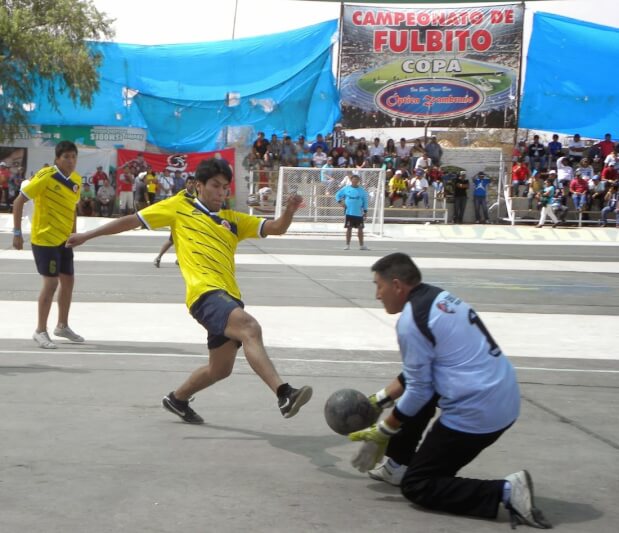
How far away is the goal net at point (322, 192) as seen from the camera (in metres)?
30.5

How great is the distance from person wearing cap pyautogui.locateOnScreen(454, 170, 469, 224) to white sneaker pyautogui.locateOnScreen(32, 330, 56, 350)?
81.9 ft

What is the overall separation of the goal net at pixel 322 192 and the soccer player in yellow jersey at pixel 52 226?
67.6 ft

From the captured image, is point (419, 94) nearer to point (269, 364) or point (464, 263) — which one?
point (464, 263)

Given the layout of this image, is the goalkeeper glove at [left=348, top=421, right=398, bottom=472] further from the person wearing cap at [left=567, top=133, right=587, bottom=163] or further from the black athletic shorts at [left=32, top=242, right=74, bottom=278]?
the person wearing cap at [left=567, top=133, right=587, bottom=163]

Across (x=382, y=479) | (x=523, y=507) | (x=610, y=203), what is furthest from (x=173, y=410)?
(x=610, y=203)

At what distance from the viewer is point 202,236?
6.40m

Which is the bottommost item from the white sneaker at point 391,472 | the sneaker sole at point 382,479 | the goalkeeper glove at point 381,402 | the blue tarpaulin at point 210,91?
the sneaker sole at point 382,479

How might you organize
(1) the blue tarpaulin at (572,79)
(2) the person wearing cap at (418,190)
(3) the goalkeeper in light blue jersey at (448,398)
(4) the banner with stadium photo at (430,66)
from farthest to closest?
(4) the banner with stadium photo at (430,66) → (1) the blue tarpaulin at (572,79) → (2) the person wearing cap at (418,190) → (3) the goalkeeper in light blue jersey at (448,398)

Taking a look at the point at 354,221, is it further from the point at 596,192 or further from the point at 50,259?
the point at 50,259

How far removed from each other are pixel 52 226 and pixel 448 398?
5.57 m

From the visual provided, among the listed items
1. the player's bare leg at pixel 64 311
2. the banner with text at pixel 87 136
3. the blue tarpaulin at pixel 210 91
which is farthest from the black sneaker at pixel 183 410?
the banner with text at pixel 87 136

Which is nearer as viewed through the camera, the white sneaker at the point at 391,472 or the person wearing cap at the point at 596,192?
the white sneaker at the point at 391,472

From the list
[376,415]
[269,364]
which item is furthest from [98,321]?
[376,415]

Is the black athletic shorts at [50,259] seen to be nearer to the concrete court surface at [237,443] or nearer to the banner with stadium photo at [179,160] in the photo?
the concrete court surface at [237,443]
